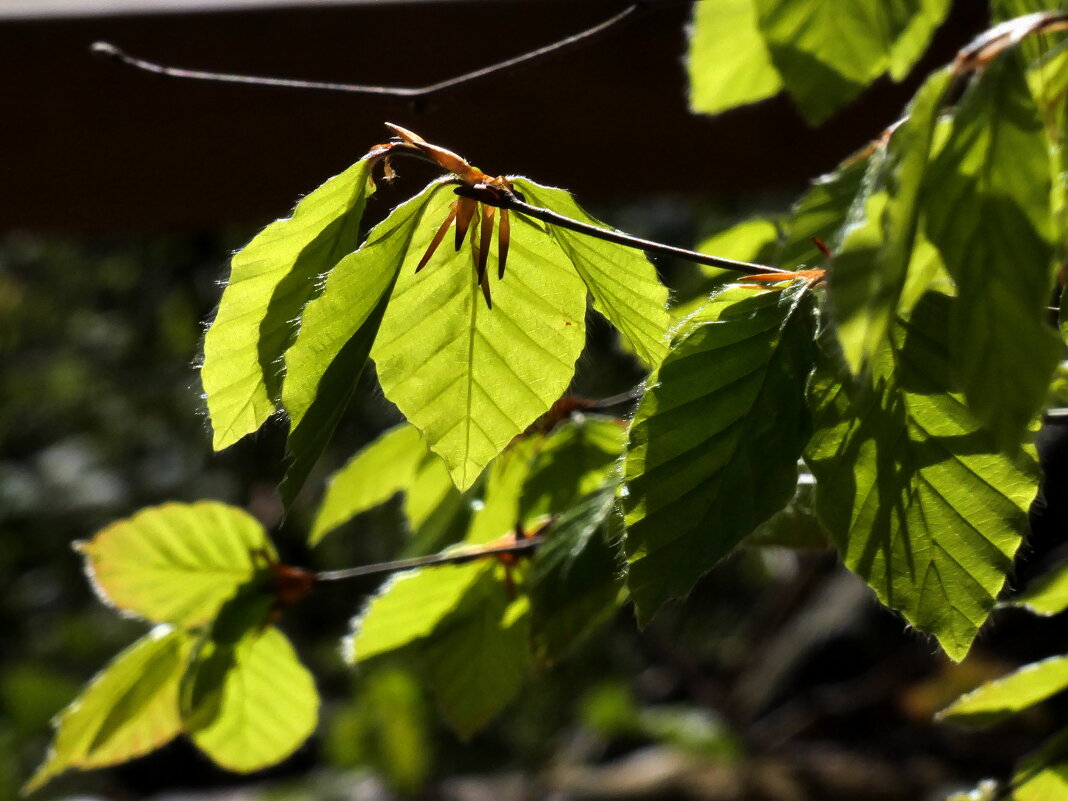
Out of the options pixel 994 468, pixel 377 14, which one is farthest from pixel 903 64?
pixel 377 14

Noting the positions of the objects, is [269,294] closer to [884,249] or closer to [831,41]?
[884,249]

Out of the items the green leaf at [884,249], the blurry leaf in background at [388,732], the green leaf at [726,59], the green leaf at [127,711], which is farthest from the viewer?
the blurry leaf in background at [388,732]

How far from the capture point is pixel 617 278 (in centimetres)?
47

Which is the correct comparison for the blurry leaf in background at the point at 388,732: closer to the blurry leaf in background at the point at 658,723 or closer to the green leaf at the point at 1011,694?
the blurry leaf in background at the point at 658,723

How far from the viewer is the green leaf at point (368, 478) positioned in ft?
2.57

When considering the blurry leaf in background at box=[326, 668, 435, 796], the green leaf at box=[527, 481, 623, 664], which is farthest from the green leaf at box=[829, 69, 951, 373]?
the blurry leaf in background at box=[326, 668, 435, 796]

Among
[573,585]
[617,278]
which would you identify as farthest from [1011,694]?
[617,278]

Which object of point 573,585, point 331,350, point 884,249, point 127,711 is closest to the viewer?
point 884,249

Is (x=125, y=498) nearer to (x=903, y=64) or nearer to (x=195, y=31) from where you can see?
(x=195, y=31)

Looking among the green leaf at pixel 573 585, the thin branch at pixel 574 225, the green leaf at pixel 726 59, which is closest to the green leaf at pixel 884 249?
the thin branch at pixel 574 225

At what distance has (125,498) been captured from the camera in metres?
3.58

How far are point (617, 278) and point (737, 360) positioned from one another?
6 cm

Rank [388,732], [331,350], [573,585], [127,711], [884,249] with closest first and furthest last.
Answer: [884,249], [331,350], [573,585], [127,711], [388,732]

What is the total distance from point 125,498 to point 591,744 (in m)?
1.73
